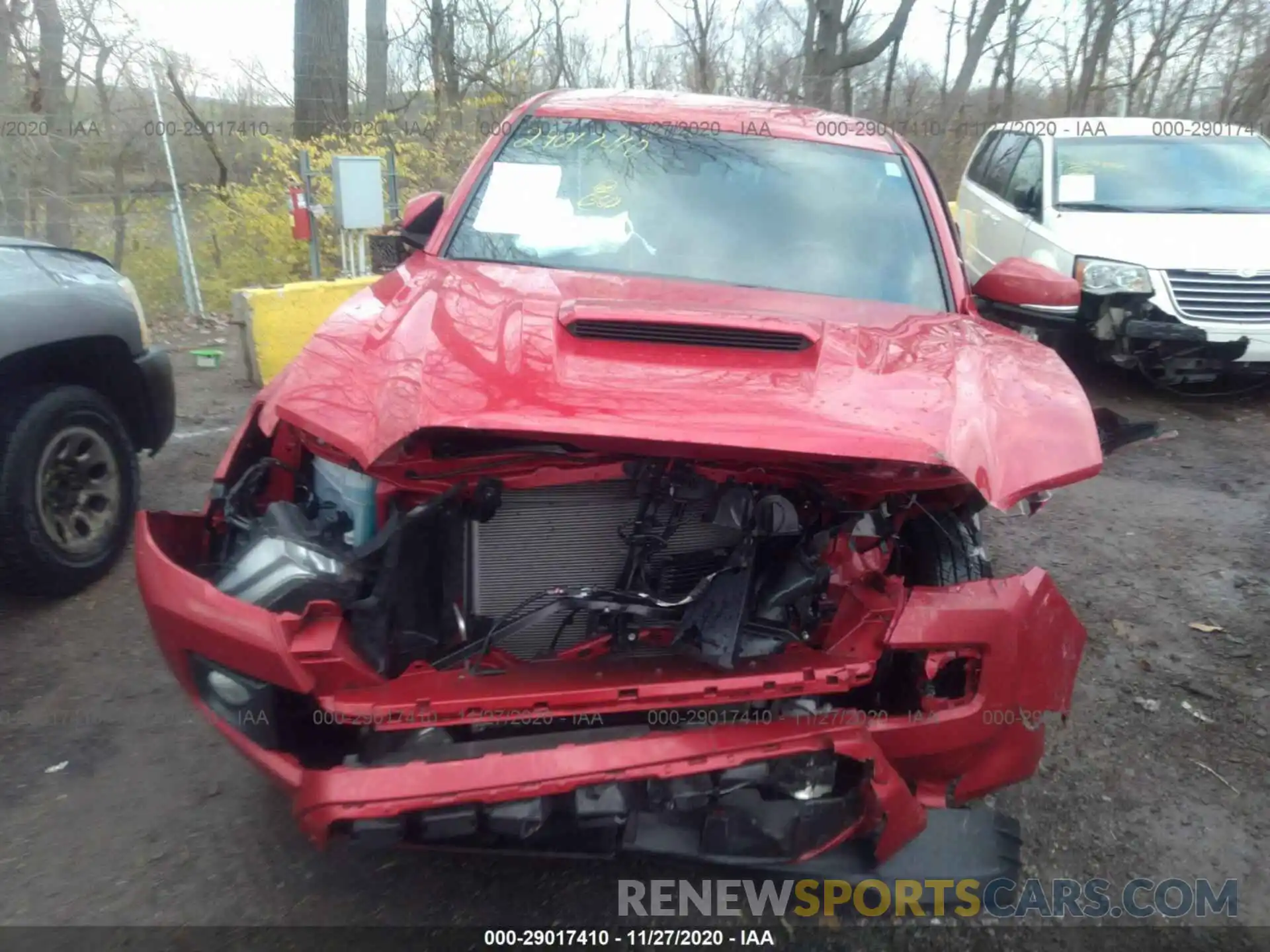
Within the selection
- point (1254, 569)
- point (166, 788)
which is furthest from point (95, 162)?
point (1254, 569)

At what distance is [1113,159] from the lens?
23.2ft

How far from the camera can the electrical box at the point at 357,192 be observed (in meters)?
7.70

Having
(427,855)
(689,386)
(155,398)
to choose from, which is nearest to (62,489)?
(155,398)

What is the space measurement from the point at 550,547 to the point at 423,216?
1.82 meters

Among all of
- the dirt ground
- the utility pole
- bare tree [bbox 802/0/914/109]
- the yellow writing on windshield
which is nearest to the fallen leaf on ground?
the dirt ground

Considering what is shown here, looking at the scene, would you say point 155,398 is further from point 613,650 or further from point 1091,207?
point 1091,207

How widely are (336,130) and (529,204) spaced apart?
9597 millimetres

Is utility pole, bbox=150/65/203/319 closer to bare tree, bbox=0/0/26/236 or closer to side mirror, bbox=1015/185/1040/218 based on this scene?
bare tree, bbox=0/0/26/236

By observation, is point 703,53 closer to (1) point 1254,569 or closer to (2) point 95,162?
(2) point 95,162

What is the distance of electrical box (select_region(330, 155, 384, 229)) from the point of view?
25.3 feet

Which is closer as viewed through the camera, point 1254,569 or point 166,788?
point 166,788

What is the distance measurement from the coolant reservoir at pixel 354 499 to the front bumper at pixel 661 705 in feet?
1.08

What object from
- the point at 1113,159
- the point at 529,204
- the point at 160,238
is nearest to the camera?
the point at 529,204

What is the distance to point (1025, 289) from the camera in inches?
128
